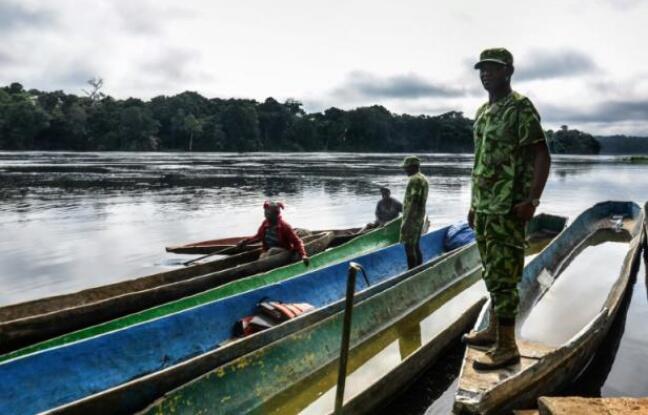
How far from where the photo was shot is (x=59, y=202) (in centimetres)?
2303

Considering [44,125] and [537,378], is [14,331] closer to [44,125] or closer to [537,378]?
[537,378]

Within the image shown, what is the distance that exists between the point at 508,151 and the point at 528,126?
26cm

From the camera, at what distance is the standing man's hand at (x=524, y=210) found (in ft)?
13.8

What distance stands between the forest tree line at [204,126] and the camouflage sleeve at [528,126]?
61.8m

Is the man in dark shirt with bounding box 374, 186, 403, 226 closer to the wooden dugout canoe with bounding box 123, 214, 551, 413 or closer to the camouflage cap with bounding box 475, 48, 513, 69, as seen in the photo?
the wooden dugout canoe with bounding box 123, 214, 551, 413

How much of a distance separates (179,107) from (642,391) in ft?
304

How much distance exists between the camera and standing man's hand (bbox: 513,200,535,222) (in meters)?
4.21

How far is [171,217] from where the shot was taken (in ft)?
65.8

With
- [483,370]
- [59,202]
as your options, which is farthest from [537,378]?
[59,202]

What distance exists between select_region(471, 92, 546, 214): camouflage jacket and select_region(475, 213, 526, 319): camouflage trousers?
12cm

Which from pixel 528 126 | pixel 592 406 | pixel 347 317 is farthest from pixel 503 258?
pixel 347 317

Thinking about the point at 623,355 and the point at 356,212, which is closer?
the point at 623,355

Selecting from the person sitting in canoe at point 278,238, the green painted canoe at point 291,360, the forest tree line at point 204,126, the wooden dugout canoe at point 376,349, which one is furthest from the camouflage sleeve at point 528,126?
the forest tree line at point 204,126

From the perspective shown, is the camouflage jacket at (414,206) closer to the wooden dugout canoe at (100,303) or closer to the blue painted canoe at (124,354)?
the wooden dugout canoe at (100,303)
